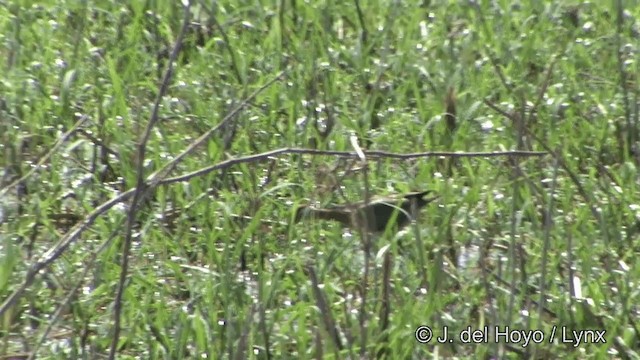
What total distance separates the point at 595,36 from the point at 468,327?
2271 millimetres

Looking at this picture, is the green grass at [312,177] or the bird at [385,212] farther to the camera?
the bird at [385,212]

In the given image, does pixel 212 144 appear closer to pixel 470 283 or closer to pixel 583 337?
pixel 470 283

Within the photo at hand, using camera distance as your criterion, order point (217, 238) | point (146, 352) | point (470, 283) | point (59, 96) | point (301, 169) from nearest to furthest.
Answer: point (146, 352), point (470, 283), point (217, 238), point (301, 169), point (59, 96)

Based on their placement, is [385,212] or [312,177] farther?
[312,177]

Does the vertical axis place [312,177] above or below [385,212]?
above

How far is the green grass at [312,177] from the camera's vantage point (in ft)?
11.3

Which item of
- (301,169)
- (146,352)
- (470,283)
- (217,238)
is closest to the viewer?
(146,352)

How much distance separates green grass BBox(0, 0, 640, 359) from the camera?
11.3 feet

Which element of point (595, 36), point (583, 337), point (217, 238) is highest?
point (595, 36)

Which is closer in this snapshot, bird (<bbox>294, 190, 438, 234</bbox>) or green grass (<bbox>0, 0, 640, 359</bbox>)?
green grass (<bbox>0, 0, 640, 359</bbox>)

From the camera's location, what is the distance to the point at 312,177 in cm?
429

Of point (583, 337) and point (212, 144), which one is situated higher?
point (212, 144)

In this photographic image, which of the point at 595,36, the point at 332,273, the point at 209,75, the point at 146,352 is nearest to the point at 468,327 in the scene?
the point at 332,273

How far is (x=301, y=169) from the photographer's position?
4.35m
